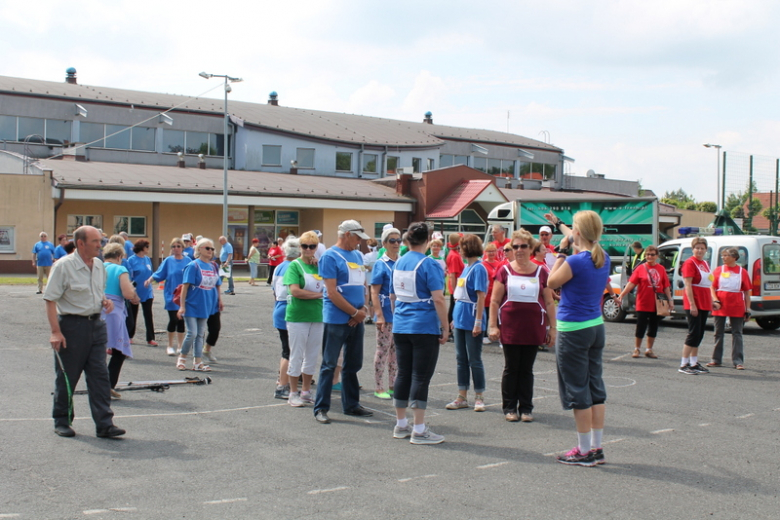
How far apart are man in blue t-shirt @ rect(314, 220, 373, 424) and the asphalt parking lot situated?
0.26 meters

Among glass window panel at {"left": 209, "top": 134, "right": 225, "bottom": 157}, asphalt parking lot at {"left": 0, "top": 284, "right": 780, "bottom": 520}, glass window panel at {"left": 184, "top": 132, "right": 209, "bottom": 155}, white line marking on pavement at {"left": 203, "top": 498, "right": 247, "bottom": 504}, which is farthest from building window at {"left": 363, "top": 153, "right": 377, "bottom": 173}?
white line marking on pavement at {"left": 203, "top": 498, "right": 247, "bottom": 504}

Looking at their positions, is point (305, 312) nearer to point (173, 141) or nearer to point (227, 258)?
point (227, 258)

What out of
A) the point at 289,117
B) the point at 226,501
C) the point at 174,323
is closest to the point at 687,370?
the point at 174,323

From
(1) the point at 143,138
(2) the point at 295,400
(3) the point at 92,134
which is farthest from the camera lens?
(1) the point at 143,138

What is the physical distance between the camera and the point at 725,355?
41.6 ft

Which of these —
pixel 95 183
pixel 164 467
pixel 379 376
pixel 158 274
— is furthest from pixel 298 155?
pixel 164 467

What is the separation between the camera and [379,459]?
6.08 metres

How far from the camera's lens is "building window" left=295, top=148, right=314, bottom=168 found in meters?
44.4

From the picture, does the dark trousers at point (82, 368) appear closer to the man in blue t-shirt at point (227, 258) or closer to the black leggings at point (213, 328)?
the black leggings at point (213, 328)

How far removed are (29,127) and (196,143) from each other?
29.0ft

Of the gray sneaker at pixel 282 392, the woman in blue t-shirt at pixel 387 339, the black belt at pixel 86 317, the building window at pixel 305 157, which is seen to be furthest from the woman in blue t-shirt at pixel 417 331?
the building window at pixel 305 157

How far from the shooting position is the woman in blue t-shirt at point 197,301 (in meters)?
10.3

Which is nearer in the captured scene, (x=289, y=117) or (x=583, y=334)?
(x=583, y=334)

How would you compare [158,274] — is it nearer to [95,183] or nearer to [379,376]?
[379,376]
